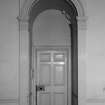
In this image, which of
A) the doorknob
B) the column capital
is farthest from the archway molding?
the doorknob

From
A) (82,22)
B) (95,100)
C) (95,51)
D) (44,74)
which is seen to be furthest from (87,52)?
(44,74)

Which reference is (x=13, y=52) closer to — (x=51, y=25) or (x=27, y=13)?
(x=27, y=13)

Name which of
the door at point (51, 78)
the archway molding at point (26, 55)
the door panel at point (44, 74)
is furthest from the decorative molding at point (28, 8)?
the door panel at point (44, 74)

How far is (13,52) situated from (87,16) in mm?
1609

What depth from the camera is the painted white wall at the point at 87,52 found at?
13.8ft

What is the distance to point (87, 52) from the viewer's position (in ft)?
14.1

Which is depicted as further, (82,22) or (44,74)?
(44,74)

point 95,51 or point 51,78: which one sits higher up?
point 95,51

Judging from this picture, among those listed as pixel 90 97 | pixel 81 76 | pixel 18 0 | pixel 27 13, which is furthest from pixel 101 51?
pixel 18 0

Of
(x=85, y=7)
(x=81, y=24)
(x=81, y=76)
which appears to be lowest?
(x=81, y=76)

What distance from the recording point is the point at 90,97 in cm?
423

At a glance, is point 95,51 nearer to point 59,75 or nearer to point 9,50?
point 9,50

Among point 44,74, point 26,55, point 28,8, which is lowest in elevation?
point 44,74

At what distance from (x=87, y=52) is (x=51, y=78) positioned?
2.12 m
